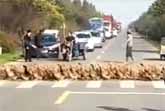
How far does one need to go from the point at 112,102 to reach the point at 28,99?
2345 millimetres

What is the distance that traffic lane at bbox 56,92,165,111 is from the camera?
1593cm

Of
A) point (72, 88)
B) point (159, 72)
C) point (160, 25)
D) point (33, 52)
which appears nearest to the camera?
point (72, 88)

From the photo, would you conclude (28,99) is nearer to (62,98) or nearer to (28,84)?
(62,98)

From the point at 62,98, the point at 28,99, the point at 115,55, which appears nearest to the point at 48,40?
the point at 115,55

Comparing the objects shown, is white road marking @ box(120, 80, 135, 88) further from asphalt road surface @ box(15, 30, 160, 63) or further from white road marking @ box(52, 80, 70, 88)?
asphalt road surface @ box(15, 30, 160, 63)

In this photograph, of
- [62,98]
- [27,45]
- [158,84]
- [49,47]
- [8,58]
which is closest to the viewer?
[62,98]

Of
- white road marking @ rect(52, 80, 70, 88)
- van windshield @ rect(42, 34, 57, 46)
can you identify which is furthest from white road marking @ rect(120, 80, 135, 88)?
van windshield @ rect(42, 34, 57, 46)

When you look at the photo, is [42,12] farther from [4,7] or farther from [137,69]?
[137,69]

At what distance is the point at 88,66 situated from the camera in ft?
79.3

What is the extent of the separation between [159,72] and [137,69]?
2.65 ft

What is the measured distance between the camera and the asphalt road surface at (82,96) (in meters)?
16.2

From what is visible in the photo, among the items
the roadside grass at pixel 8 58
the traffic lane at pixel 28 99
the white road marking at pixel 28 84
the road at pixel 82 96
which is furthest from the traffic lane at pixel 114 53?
the traffic lane at pixel 28 99

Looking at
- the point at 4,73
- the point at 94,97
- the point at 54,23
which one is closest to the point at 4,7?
the point at 54,23

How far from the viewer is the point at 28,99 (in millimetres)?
17953
